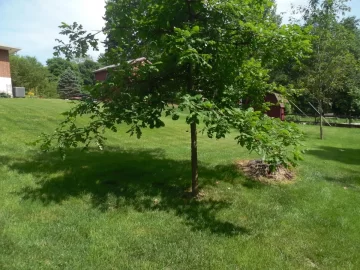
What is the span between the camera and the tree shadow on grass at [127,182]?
18.3 feet

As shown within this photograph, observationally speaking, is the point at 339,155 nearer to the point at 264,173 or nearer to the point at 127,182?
the point at 264,173

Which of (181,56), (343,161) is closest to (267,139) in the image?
(181,56)

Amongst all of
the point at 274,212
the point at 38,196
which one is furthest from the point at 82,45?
the point at 274,212

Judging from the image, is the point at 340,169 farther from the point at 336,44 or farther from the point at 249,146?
the point at 336,44

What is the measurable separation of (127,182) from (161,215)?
1512mm

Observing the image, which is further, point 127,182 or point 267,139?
point 127,182

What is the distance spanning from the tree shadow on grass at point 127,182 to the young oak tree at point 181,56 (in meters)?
0.65

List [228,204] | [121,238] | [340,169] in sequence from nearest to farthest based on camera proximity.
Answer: [121,238], [228,204], [340,169]

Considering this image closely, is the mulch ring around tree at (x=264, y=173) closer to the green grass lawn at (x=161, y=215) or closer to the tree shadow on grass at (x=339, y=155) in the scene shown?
the green grass lawn at (x=161, y=215)

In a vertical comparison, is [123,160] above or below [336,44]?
below

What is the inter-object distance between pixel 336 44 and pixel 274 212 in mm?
14889

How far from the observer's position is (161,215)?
538 centimetres

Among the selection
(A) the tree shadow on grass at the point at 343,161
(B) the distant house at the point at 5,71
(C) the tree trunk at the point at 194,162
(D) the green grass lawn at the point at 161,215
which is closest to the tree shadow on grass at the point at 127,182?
(D) the green grass lawn at the point at 161,215

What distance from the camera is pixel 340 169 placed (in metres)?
9.52
